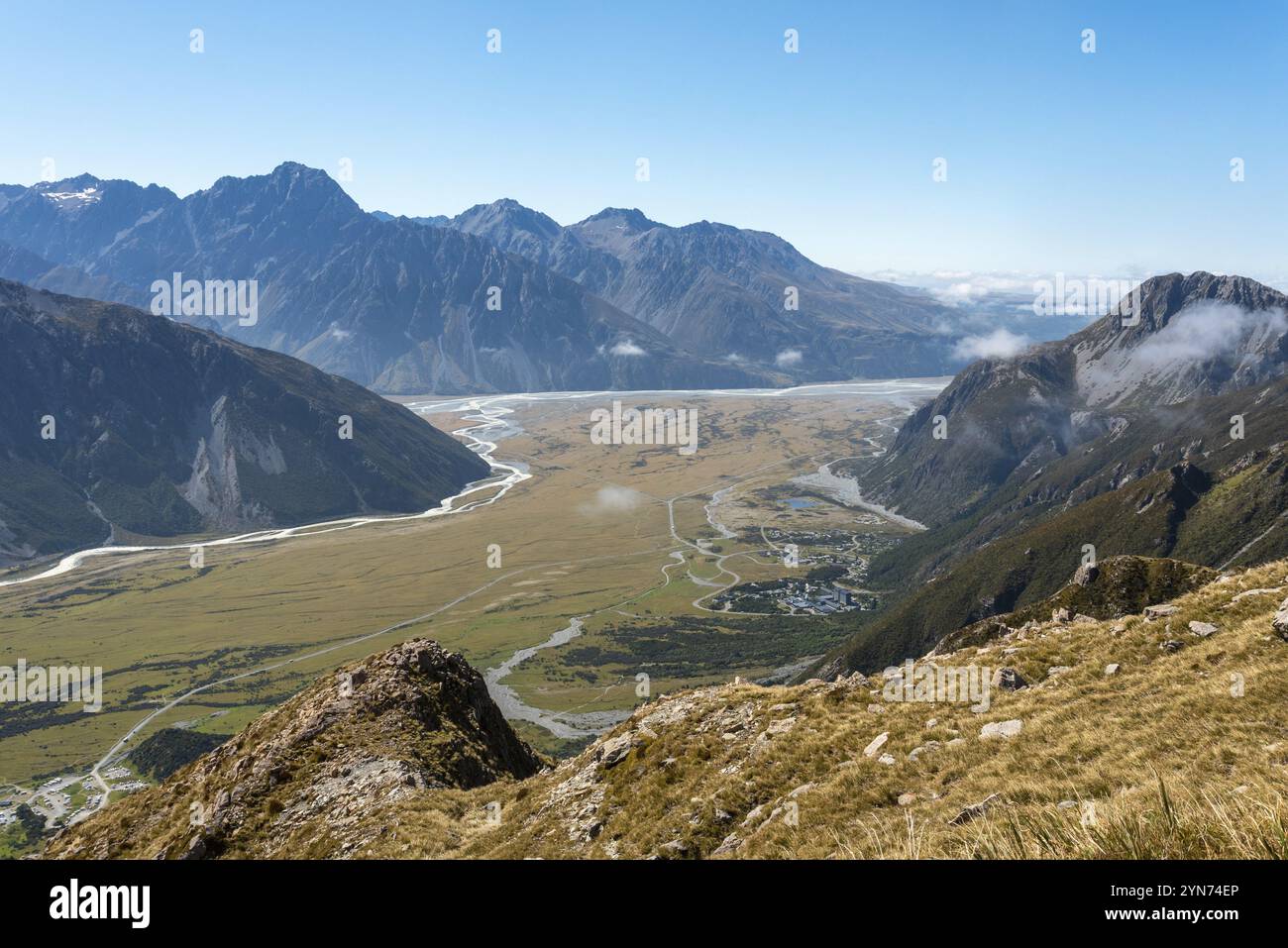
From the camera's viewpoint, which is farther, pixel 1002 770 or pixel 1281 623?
pixel 1281 623

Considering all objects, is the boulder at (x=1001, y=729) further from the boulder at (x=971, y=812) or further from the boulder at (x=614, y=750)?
the boulder at (x=614, y=750)

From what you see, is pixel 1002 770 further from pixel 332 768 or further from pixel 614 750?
pixel 332 768

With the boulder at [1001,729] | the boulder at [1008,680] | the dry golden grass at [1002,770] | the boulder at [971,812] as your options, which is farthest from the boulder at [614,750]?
the boulder at [971,812]

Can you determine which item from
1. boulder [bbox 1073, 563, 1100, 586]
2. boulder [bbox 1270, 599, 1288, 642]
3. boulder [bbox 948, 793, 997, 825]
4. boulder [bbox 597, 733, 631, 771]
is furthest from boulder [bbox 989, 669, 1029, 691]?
boulder [bbox 1073, 563, 1100, 586]

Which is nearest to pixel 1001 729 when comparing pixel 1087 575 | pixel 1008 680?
pixel 1008 680
